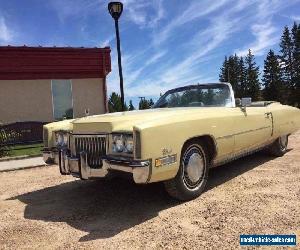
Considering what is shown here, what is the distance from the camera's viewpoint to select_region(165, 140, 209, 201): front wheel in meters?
4.74

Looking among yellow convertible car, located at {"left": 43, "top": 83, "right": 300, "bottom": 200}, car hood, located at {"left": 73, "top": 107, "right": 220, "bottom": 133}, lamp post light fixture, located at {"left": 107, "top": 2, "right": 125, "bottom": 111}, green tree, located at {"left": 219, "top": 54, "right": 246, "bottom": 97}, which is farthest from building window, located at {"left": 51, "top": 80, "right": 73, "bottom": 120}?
green tree, located at {"left": 219, "top": 54, "right": 246, "bottom": 97}

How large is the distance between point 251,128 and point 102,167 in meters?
2.84

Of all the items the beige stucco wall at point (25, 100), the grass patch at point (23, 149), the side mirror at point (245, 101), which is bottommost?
the grass patch at point (23, 149)

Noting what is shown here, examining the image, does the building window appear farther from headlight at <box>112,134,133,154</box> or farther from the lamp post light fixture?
headlight at <box>112,134,133,154</box>

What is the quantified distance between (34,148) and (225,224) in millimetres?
8925

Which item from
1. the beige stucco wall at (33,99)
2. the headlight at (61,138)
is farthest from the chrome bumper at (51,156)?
the beige stucco wall at (33,99)

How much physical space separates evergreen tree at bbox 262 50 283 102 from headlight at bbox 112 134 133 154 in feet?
185

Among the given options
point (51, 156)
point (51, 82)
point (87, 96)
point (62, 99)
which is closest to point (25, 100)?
point (51, 82)

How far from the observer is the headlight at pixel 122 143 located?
4.35 m

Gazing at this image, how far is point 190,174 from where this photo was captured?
4.93 m

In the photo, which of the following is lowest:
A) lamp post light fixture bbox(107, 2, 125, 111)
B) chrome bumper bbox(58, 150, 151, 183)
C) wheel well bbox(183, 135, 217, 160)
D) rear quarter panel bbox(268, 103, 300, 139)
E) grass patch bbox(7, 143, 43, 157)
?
grass patch bbox(7, 143, 43, 157)

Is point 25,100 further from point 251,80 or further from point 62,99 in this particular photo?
point 251,80

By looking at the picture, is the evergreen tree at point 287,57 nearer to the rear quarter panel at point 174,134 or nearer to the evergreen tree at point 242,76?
the evergreen tree at point 242,76

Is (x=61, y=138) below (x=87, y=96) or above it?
below
